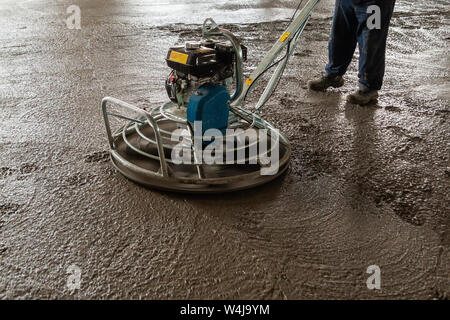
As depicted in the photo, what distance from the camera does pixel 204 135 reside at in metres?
1.86

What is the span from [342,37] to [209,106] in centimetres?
166

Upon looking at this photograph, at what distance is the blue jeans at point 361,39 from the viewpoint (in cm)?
271

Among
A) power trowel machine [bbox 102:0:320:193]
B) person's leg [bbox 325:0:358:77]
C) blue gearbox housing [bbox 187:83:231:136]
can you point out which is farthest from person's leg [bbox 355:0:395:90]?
blue gearbox housing [bbox 187:83:231:136]

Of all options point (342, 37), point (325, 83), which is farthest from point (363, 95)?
point (342, 37)

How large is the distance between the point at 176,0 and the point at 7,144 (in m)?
5.48

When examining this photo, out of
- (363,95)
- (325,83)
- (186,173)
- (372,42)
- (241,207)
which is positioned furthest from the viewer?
(325,83)

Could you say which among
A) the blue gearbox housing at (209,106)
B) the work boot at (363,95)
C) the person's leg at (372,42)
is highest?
the person's leg at (372,42)

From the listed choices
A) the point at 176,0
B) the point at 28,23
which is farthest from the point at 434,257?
the point at 176,0

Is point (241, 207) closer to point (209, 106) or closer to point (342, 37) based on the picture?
point (209, 106)

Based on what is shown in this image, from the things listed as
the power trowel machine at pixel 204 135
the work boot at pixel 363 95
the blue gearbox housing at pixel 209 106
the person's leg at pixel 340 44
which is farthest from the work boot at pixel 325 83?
the blue gearbox housing at pixel 209 106

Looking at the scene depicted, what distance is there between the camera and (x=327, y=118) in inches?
109

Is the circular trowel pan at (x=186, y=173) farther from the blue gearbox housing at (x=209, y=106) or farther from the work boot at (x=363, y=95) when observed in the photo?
the work boot at (x=363, y=95)

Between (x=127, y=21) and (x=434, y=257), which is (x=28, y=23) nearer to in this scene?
(x=127, y=21)

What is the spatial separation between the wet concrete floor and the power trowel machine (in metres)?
0.08
